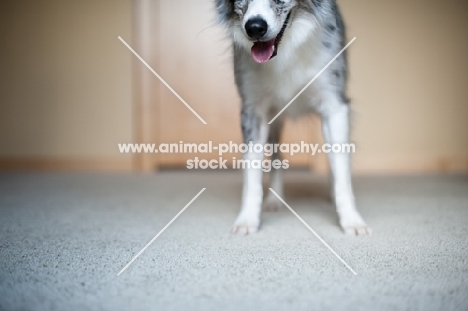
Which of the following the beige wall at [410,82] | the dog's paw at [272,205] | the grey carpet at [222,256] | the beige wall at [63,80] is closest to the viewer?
the grey carpet at [222,256]

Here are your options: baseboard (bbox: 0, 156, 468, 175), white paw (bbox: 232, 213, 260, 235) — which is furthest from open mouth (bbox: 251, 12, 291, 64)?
baseboard (bbox: 0, 156, 468, 175)

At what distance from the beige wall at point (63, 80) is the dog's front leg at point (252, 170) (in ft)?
6.92

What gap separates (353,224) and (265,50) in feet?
1.94

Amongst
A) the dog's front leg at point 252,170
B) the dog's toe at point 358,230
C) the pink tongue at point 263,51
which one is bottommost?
the dog's toe at point 358,230

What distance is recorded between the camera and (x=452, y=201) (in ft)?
6.31

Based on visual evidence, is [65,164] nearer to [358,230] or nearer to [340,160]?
[340,160]

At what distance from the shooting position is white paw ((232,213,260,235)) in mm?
1398

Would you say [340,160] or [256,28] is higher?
[256,28]

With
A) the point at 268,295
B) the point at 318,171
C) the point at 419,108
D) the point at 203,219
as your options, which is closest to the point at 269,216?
the point at 203,219

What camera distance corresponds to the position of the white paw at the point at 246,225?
4.59ft

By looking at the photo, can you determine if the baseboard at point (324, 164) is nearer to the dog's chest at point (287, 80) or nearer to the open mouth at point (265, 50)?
the dog's chest at point (287, 80)

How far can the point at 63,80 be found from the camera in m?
3.46

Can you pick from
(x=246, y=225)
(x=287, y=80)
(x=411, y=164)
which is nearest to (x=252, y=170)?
(x=246, y=225)

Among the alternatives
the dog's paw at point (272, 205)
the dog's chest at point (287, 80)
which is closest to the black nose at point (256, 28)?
the dog's chest at point (287, 80)
